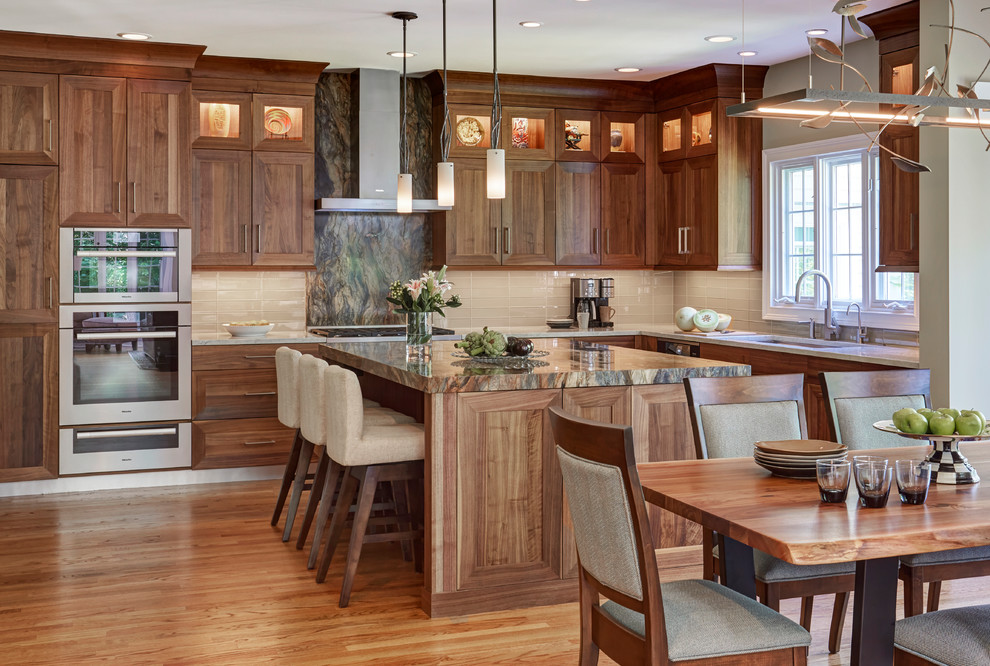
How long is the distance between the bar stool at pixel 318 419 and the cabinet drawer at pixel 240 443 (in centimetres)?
162

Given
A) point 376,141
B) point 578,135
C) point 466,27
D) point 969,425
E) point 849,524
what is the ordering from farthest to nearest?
1. point 578,135
2. point 376,141
3. point 466,27
4. point 969,425
5. point 849,524

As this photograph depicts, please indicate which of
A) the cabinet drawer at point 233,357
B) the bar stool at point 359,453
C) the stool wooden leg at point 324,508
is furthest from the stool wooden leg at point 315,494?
the cabinet drawer at point 233,357

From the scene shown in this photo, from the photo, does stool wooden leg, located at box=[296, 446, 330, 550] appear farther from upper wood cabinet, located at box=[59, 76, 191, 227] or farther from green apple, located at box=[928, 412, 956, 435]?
green apple, located at box=[928, 412, 956, 435]

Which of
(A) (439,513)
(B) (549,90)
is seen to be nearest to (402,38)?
(B) (549,90)

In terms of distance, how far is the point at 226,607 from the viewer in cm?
384

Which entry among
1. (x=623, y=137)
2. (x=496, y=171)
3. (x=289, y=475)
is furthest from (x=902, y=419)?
(x=623, y=137)

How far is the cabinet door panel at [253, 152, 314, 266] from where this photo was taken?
21.1 ft

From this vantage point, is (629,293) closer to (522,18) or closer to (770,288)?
(770,288)

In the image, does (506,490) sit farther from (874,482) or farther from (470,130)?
(470,130)

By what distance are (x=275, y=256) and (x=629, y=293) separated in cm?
275

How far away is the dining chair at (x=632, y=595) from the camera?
83.5 inches

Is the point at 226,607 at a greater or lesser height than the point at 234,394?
lesser

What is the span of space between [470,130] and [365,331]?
1.59 metres

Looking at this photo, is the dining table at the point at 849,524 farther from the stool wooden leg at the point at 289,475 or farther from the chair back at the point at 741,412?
the stool wooden leg at the point at 289,475
